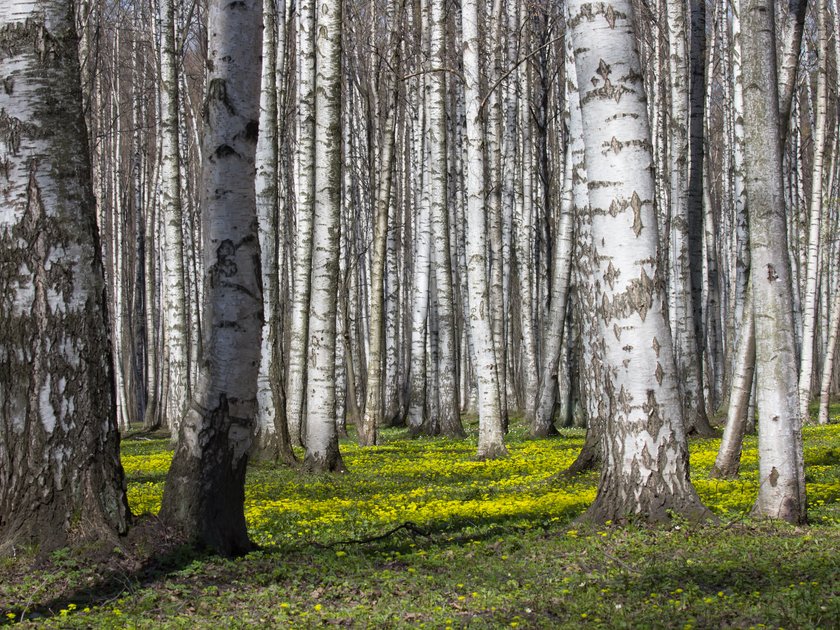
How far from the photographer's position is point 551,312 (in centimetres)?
1959

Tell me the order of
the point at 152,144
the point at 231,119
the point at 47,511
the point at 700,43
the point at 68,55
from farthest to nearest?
the point at 152,144 → the point at 700,43 → the point at 231,119 → the point at 68,55 → the point at 47,511

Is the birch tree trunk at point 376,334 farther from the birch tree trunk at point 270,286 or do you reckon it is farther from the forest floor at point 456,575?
the forest floor at point 456,575

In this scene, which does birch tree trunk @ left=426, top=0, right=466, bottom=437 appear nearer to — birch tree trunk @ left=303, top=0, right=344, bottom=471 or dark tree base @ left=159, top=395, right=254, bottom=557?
birch tree trunk @ left=303, top=0, right=344, bottom=471

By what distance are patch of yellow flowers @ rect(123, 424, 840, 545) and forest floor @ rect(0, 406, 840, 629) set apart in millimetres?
60

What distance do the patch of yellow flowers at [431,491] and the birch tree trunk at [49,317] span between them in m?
1.83

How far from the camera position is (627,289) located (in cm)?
731

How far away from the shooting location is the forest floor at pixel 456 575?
5152 mm

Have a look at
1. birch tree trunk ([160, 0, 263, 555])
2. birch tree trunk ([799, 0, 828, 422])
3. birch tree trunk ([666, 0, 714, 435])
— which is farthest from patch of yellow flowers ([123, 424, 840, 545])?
birch tree trunk ([799, 0, 828, 422])

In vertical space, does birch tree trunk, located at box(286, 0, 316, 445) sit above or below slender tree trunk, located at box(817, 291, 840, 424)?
above

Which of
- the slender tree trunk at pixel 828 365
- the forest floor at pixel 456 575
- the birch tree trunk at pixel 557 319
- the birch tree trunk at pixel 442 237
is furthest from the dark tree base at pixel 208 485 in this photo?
the slender tree trunk at pixel 828 365

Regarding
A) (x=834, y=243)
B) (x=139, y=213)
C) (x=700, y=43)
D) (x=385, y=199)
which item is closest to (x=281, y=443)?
(x=385, y=199)

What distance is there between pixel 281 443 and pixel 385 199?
22.9 ft

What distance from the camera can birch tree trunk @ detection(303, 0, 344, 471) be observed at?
505 inches

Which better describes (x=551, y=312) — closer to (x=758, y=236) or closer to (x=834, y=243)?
(x=758, y=236)
